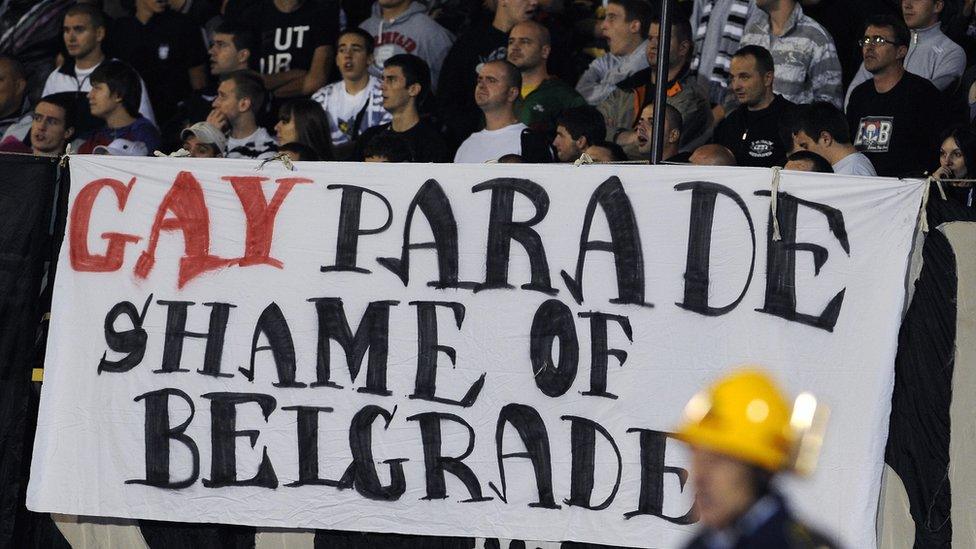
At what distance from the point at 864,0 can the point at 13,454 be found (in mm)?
5249

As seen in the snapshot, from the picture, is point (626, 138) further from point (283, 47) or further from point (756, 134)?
point (283, 47)

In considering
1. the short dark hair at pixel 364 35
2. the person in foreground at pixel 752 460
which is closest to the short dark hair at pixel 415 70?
the short dark hair at pixel 364 35

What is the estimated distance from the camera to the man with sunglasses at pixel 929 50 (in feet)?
27.1

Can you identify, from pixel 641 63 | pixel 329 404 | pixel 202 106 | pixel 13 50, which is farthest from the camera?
pixel 13 50

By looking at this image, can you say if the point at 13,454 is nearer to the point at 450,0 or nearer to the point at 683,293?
the point at 683,293

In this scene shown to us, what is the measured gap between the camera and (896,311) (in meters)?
5.89

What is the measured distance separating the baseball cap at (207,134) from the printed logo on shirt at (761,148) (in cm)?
275

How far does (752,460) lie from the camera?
3.29m

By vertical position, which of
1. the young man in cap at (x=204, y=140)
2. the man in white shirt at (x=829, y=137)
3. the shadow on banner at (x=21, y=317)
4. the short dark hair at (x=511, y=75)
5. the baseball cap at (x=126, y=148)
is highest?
the short dark hair at (x=511, y=75)

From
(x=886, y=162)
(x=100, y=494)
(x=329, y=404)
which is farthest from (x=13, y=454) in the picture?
(x=886, y=162)

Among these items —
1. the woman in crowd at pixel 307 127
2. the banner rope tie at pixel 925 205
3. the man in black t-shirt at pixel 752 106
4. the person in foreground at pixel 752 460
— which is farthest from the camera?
the woman in crowd at pixel 307 127

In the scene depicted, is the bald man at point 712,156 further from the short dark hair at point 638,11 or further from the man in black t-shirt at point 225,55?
the man in black t-shirt at point 225,55

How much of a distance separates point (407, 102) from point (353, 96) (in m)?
0.74

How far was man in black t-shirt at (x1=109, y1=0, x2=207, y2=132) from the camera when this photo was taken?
10016mm
